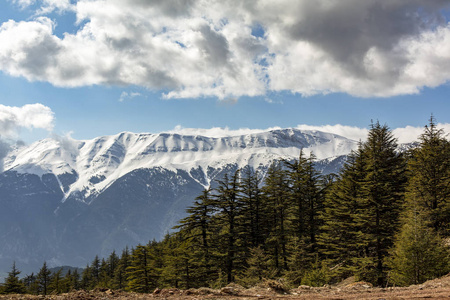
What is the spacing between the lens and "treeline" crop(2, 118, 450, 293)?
22.7 meters

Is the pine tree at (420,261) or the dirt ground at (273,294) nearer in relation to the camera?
the dirt ground at (273,294)

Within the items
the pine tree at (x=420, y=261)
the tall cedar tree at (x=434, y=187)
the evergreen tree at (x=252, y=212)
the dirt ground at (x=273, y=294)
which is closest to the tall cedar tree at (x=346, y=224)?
the tall cedar tree at (x=434, y=187)

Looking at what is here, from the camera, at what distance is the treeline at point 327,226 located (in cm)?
2273

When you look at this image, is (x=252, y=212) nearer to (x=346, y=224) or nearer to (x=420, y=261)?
(x=346, y=224)

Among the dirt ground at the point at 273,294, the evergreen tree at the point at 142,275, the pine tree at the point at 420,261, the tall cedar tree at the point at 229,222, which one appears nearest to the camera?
the dirt ground at the point at 273,294

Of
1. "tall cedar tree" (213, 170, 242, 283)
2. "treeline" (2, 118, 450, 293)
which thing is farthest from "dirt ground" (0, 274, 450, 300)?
"tall cedar tree" (213, 170, 242, 283)

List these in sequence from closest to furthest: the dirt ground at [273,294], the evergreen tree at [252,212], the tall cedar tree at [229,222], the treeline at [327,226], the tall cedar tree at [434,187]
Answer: the dirt ground at [273,294]
the treeline at [327,226]
the tall cedar tree at [434,187]
the tall cedar tree at [229,222]
the evergreen tree at [252,212]

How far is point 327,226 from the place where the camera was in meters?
31.7

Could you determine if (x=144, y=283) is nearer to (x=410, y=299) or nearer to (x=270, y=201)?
(x=270, y=201)

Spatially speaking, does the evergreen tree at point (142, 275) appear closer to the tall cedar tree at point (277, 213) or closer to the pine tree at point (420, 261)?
the tall cedar tree at point (277, 213)

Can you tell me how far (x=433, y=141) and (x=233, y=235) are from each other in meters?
21.9

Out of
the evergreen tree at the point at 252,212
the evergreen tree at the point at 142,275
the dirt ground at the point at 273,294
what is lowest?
the evergreen tree at the point at 142,275

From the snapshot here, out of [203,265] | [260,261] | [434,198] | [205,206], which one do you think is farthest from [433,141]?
[203,265]

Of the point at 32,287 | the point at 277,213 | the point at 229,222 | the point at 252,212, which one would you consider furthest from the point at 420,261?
the point at 32,287
